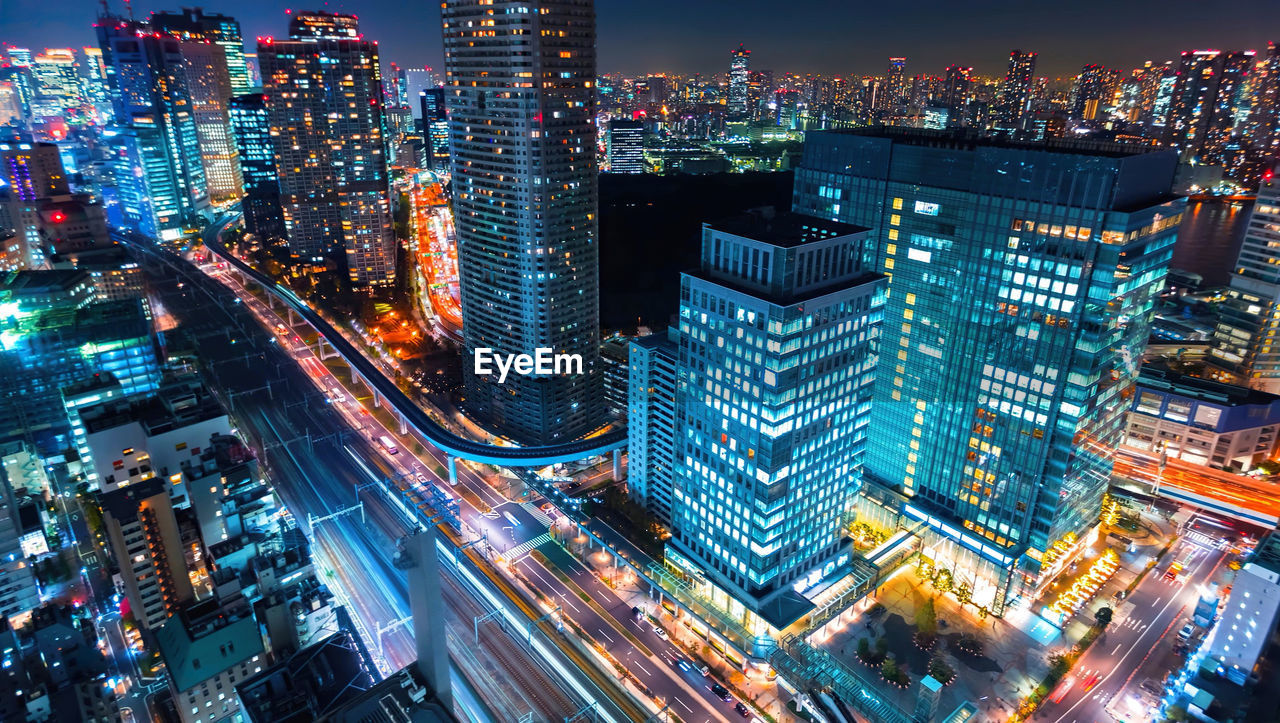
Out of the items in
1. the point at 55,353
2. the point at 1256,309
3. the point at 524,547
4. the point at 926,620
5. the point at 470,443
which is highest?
the point at 1256,309

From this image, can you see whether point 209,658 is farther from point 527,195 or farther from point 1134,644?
point 1134,644

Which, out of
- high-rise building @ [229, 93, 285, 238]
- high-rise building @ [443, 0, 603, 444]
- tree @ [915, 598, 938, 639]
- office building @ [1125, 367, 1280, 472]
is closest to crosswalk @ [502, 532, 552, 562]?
high-rise building @ [443, 0, 603, 444]

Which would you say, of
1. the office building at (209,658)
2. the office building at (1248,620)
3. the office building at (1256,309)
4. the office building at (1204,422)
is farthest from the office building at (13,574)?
the office building at (1256,309)

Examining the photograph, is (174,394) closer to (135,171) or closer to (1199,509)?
(1199,509)

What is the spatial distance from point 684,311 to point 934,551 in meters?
38.8

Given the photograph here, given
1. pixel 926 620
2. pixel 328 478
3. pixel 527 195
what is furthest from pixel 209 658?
pixel 926 620

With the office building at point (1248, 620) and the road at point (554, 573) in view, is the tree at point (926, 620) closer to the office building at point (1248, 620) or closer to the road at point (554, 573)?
the road at point (554, 573)

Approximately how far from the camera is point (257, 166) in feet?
616

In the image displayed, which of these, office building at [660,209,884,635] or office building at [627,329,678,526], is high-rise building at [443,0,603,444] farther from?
office building at [660,209,884,635]

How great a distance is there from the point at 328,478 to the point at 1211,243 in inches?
8196

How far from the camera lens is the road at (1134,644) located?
5775 cm

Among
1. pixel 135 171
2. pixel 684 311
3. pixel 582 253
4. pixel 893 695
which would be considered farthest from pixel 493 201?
pixel 135 171

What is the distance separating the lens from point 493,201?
9131cm

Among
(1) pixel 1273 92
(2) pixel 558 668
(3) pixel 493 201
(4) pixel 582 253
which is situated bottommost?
(2) pixel 558 668
